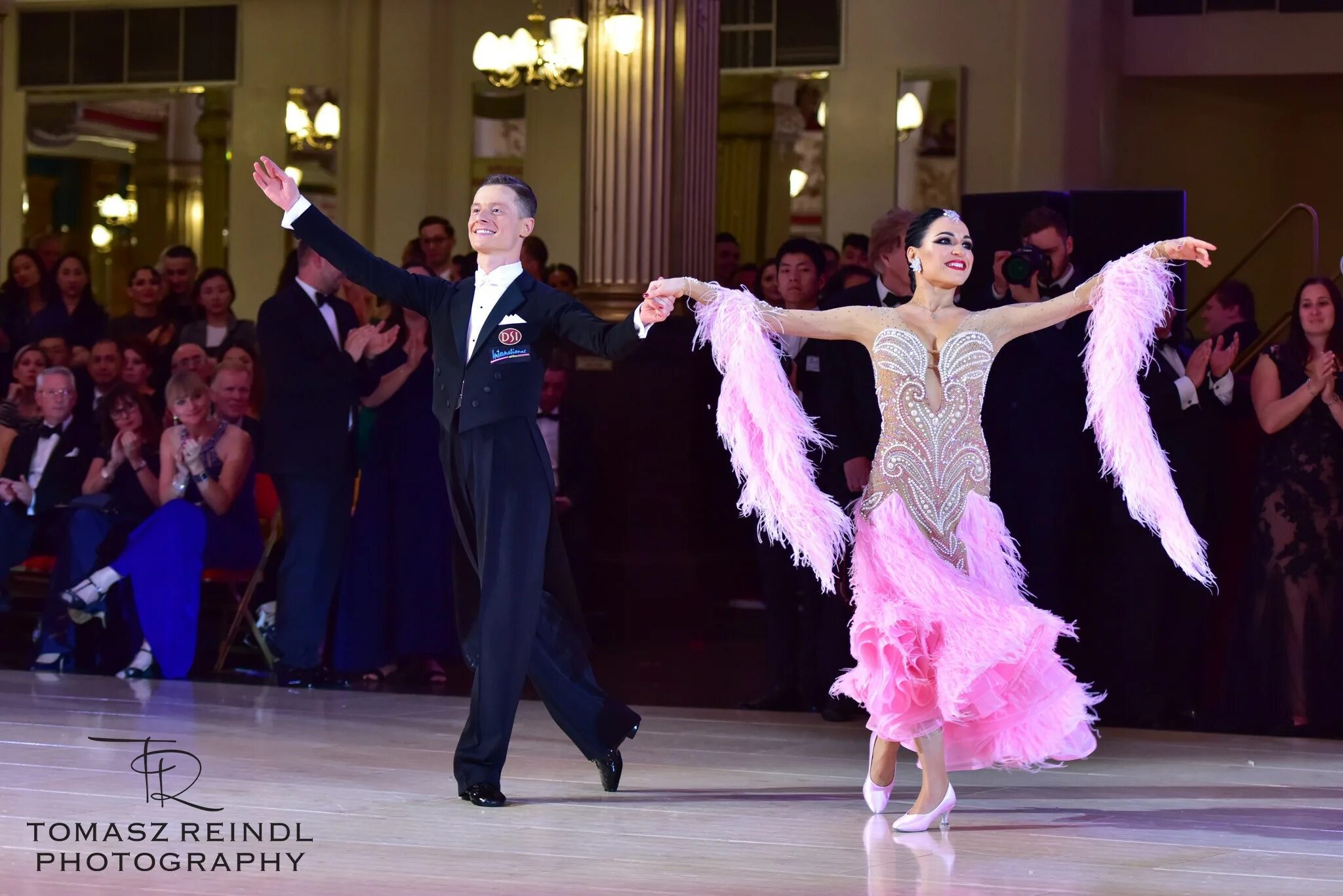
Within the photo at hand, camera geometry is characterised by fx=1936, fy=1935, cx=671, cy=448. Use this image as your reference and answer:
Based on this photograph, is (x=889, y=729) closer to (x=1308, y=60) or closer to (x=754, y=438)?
(x=754, y=438)

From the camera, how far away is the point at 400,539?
783 cm

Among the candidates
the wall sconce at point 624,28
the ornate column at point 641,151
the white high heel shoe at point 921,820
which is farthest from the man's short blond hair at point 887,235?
the wall sconce at point 624,28

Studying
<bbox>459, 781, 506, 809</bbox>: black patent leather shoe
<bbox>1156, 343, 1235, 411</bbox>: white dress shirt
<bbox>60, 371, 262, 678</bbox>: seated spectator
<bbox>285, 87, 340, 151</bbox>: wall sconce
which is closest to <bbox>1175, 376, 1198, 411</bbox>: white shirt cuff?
<bbox>1156, 343, 1235, 411</bbox>: white dress shirt

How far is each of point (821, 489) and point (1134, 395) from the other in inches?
73.4

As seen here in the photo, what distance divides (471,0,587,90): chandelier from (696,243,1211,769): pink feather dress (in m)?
7.69

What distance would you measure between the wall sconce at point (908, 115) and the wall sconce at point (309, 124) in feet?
14.9

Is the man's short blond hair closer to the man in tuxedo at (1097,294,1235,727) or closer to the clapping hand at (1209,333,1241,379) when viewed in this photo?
the man in tuxedo at (1097,294,1235,727)

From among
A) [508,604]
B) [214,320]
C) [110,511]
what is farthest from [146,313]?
[508,604]

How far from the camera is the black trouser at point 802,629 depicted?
22.7ft

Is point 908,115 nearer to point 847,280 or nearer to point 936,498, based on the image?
point 847,280

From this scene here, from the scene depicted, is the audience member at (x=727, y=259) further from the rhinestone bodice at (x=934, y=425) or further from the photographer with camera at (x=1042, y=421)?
the rhinestone bodice at (x=934, y=425)

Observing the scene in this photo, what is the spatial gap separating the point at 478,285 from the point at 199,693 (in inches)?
104

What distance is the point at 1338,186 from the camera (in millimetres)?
16422

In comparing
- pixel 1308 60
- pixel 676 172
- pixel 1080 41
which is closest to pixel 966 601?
pixel 676 172
